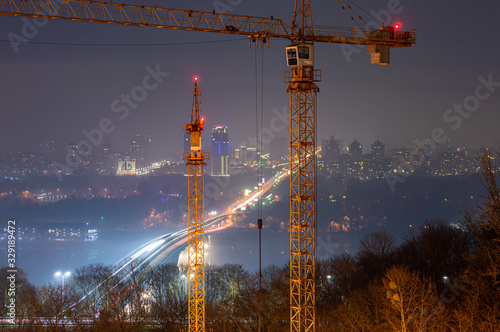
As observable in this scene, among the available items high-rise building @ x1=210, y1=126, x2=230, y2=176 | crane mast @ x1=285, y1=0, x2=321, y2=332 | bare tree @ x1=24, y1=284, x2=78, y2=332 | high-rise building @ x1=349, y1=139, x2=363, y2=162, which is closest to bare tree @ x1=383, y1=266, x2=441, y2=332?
crane mast @ x1=285, y1=0, x2=321, y2=332

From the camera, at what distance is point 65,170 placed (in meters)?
98.2

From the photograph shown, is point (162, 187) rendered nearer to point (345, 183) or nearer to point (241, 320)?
point (345, 183)

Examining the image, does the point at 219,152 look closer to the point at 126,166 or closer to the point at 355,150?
the point at 126,166

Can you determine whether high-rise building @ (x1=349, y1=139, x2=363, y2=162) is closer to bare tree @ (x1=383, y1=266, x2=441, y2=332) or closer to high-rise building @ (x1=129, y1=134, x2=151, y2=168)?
high-rise building @ (x1=129, y1=134, x2=151, y2=168)

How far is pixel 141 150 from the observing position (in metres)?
118

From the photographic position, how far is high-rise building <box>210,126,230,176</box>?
322 feet

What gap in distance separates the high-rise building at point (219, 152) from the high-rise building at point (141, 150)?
23.7m

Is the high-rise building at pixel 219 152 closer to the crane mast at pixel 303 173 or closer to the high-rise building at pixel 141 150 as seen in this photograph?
the high-rise building at pixel 141 150

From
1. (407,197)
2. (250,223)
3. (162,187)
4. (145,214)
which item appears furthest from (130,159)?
(407,197)

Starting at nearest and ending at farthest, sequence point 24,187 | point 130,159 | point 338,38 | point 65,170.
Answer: point 338,38 → point 24,187 → point 65,170 → point 130,159

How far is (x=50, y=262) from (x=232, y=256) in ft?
66.9

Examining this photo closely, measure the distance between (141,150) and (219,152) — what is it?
27021 mm

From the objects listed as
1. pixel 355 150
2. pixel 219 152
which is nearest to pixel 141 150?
pixel 219 152

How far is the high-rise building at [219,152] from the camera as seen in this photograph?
3868 inches
